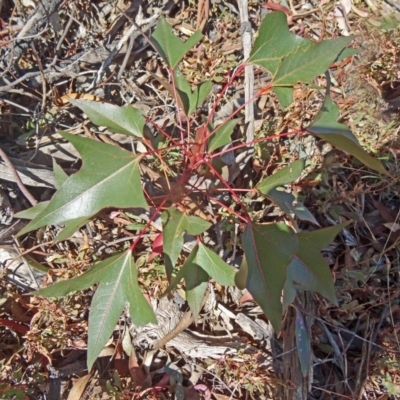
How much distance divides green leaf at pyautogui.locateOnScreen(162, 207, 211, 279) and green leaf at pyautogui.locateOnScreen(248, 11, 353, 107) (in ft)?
1.30

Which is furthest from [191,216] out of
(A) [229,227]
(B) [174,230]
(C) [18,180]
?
(C) [18,180]

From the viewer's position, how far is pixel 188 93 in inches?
54.4

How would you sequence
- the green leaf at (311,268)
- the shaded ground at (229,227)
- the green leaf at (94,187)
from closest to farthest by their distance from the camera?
the green leaf at (94,187)
the green leaf at (311,268)
the shaded ground at (229,227)

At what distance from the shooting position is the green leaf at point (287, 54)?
116 cm

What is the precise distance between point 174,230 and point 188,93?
1.49ft

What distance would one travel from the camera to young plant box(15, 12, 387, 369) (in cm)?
104

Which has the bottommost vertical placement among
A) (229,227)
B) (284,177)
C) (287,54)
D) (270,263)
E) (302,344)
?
(302,344)

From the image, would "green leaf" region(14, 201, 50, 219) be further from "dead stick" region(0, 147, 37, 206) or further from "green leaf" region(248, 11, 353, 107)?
"green leaf" region(248, 11, 353, 107)

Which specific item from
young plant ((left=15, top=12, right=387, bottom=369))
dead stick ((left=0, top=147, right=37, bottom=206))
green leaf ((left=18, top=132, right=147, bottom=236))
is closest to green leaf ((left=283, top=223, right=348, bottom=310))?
young plant ((left=15, top=12, right=387, bottom=369))

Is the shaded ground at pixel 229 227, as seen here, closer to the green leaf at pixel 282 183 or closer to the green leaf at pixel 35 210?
the green leaf at pixel 35 210

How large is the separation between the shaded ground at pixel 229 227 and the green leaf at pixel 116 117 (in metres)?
0.47

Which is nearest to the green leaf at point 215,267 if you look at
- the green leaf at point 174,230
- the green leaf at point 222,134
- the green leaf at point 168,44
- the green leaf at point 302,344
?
the green leaf at point 174,230

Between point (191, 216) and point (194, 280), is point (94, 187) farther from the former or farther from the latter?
point (194, 280)

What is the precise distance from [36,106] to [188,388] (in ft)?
3.72
